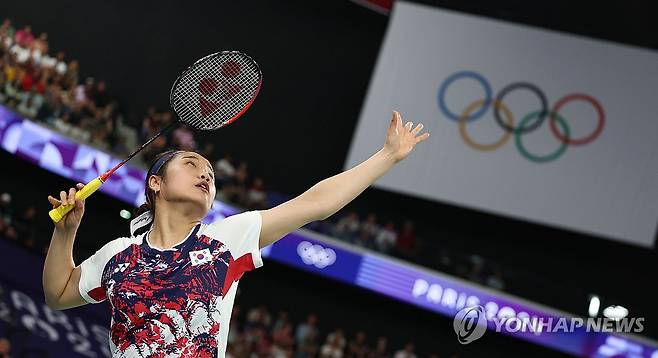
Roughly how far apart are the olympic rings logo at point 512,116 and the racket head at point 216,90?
1384 centimetres

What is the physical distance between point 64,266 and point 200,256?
0.53 m

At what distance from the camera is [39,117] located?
14938mm

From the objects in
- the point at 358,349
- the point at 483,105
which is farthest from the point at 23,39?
the point at 483,105

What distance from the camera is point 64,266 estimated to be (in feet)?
11.0

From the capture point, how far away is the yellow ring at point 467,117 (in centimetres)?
1766

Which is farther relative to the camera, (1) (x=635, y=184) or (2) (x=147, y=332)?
(1) (x=635, y=184)

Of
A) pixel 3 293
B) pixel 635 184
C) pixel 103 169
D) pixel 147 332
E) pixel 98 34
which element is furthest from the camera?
pixel 98 34

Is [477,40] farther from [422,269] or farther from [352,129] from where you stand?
[422,269]

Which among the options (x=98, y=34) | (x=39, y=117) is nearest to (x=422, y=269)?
(x=39, y=117)

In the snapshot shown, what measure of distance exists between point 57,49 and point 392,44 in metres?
6.45

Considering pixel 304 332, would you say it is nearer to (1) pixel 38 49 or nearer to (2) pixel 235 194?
(2) pixel 235 194

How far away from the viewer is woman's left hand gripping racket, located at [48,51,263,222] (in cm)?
399
